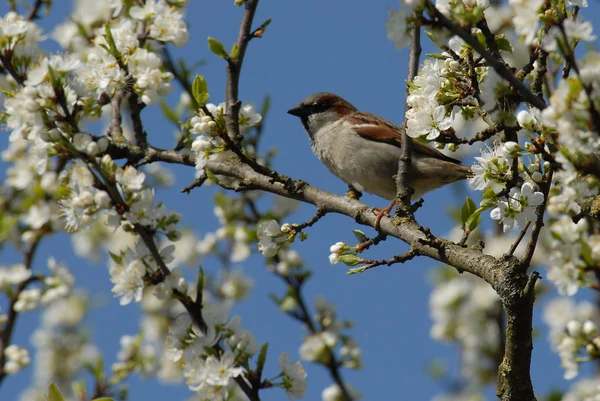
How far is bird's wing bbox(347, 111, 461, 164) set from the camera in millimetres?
5336

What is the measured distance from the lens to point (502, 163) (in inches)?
98.6

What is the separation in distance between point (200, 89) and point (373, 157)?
7.63ft

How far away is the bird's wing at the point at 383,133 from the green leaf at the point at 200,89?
2363mm

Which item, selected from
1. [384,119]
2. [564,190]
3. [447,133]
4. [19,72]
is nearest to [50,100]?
[19,72]

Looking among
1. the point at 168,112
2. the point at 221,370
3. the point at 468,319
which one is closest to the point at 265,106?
the point at 168,112

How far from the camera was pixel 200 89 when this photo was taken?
3.11m

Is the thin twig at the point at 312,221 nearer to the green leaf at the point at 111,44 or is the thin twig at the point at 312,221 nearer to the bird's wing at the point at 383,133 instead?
the green leaf at the point at 111,44

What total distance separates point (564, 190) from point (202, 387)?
179 centimetres

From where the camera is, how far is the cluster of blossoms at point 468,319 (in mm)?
7012

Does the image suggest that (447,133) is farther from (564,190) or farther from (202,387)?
(202,387)

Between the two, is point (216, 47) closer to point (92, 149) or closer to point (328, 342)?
point (92, 149)

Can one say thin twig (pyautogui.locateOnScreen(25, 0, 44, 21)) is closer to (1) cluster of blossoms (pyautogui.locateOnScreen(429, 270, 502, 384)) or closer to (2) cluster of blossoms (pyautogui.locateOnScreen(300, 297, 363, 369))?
(2) cluster of blossoms (pyautogui.locateOnScreen(300, 297, 363, 369))

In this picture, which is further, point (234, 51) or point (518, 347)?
point (234, 51)

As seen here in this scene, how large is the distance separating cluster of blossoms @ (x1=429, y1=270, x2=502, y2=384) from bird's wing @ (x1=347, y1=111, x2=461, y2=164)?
79.8 inches
